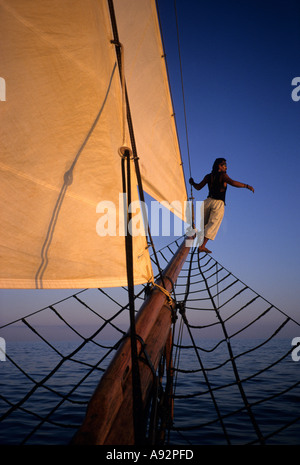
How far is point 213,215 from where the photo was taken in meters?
4.65

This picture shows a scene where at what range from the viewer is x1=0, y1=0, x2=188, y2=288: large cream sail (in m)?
1.46

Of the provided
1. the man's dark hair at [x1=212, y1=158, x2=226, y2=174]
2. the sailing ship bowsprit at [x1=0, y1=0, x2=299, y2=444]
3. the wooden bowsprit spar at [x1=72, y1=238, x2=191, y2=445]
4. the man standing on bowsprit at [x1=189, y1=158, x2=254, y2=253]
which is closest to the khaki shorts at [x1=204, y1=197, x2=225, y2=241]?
the man standing on bowsprit at [x1=189, y1=158, x2=254, y2=253]

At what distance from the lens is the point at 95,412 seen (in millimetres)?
1146

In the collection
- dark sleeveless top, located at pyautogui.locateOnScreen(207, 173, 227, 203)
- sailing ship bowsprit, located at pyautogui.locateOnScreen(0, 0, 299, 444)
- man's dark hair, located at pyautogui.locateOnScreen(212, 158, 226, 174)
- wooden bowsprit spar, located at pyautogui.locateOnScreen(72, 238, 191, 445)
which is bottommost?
wooden bowsprit spar, located at pyautogui.locateOnScreen(72, 238, 191, 445)

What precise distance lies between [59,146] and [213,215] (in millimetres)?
3388

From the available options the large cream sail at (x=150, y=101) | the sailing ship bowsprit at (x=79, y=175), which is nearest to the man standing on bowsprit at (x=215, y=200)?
the large cream sail at (x=150, y=101)

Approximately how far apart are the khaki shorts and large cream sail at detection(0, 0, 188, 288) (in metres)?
2.86

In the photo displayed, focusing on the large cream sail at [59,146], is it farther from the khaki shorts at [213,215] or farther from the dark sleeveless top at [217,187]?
the dark sleeveless top at [217,187]

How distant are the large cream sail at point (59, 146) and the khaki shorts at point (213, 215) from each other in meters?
2.86

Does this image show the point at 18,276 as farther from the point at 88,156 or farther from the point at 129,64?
the point at 129,64

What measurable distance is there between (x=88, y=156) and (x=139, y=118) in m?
1.56

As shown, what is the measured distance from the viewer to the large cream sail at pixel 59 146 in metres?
1.46

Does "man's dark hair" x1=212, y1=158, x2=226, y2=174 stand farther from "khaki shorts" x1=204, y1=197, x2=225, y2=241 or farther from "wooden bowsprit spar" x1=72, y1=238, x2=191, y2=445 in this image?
"wooden bowsprit spar" x1=72, y1=238, x2=191, y2=445
